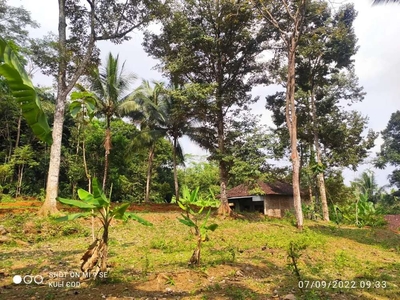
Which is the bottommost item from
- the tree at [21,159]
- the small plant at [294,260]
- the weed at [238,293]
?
the weed at [238,293]

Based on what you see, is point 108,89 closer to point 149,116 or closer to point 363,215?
point 149,116

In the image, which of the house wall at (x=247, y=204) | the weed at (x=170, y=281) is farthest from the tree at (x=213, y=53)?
the weed at (x=170, y=281)

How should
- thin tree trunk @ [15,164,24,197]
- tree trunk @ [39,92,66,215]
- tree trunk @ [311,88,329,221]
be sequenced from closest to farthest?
tree trunk @ [39,92,66,215] → tree trunk @ [311,88,329,221] → thin tree trunk @ [15,164,24,197]

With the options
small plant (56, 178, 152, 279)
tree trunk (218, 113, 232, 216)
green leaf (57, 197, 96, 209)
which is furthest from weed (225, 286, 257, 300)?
tree trunk (218, 113, 232, 216)

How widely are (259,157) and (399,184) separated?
2460 cm

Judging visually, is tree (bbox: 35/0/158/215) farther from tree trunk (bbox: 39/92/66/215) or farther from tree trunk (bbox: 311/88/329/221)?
tree trunk (bbox: 311/88/329/221)

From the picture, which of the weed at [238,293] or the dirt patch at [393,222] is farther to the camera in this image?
the dirt patch at [393,222]

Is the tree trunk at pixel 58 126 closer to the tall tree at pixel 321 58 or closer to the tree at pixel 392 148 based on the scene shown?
the tall tree at pixel 321 58

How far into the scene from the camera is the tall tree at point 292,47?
43.8ft

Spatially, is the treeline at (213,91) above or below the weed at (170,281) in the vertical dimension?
above

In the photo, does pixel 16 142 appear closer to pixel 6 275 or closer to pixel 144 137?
pixel 144 137

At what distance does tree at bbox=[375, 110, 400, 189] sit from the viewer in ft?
99.6

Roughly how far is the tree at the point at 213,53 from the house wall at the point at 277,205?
6.54 meters

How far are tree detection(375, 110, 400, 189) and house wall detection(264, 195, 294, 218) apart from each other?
44.7 feet
